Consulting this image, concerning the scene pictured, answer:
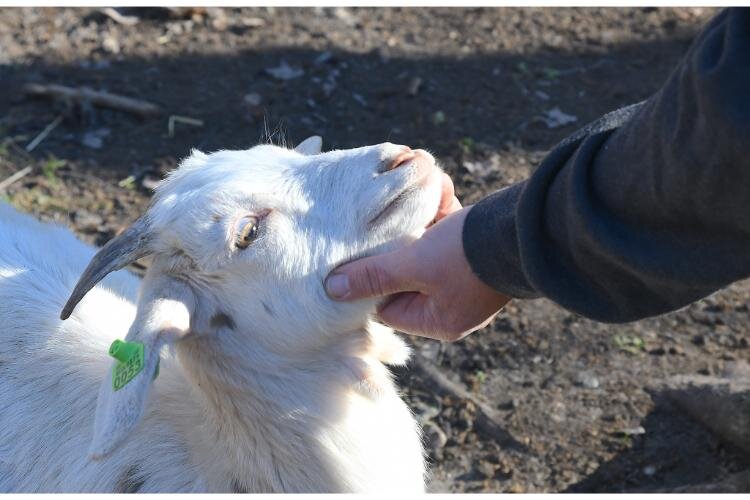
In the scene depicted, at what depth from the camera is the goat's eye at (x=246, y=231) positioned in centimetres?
271

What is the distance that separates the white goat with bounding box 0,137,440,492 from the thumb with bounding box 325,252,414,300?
5cm

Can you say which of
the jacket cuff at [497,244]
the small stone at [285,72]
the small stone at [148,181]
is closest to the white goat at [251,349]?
the jacket cuff at [497,244]

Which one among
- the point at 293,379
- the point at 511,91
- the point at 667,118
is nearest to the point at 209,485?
the point at 293,379

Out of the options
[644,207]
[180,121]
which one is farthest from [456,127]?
[644,207]

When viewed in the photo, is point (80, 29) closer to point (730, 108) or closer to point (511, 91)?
point (511, 91)

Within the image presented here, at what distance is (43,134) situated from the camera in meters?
5.36

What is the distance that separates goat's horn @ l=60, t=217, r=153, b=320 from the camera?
2.63m

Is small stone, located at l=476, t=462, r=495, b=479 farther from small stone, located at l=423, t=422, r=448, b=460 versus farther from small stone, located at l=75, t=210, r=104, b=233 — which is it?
small stone, located at l=75, t=210, r=104, b=233

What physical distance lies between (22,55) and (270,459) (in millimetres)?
3991

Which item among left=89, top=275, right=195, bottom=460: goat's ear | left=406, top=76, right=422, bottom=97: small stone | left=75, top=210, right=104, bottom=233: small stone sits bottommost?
left=75, top=210, right=104, bottom=233: small stone

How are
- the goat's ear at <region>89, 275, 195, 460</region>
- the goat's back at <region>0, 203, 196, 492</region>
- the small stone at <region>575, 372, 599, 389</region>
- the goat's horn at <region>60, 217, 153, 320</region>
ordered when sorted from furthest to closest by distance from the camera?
the small stone at <region>575, 372, 599, 389</region> → the goat's back at <region>0, 203, 196, 492</region> → the goat's horn at <region>60, 217, 153, 320</region> → the goat's ear at <region>89, 275, 195, 460</region>

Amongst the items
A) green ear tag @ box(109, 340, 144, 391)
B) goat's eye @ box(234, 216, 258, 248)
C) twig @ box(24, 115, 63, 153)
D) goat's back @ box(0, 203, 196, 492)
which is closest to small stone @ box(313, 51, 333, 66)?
twig @ box(24, 115, 63, 153)

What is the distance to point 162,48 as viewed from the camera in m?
5.96

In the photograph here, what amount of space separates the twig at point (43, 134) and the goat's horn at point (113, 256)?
9.08 feet
